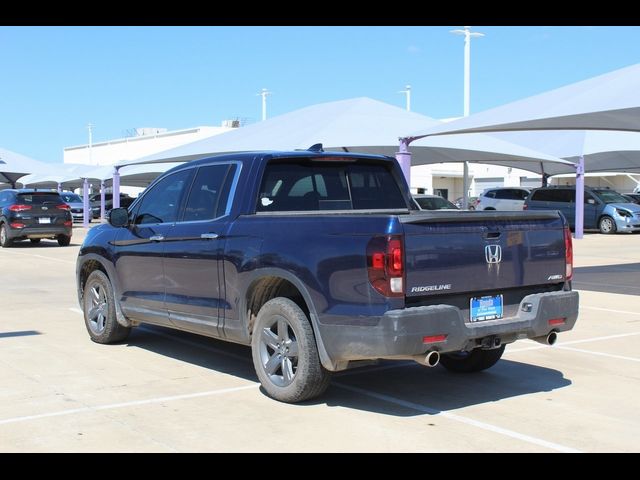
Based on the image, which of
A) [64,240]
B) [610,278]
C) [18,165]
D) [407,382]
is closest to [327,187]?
[407,382]

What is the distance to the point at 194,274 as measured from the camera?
6.65 m

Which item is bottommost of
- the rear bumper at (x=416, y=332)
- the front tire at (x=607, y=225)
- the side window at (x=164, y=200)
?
the front tire at (x=607, y=225)

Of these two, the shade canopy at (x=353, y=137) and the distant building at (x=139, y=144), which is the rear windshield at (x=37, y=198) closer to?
the shade canopy at (x=353, y=137)

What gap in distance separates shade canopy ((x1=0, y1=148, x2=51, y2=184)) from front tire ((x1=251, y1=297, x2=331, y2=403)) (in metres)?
38.9

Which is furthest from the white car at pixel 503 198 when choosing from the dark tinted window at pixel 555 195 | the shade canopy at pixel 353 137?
the shade canopy at pixel 353 137

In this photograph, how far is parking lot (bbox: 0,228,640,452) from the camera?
4891 mm

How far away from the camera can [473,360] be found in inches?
269

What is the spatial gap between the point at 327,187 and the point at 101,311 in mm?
2992

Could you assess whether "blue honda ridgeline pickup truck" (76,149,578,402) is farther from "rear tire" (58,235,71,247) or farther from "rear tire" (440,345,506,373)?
"rear tire" (58,235,71,247)

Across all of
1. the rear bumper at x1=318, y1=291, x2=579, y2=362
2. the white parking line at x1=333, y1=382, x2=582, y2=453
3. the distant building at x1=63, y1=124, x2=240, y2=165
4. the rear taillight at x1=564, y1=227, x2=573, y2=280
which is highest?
the distant building at x1=63, y1=124, x2=240, y2=165

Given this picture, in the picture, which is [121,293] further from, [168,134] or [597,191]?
[168,134]

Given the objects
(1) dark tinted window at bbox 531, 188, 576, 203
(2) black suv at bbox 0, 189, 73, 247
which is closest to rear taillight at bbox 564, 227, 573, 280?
(2) black suv at bbox 0, 189, 73, 247

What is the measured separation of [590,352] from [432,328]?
3400mm

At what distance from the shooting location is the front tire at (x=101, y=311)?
26.3 feet
